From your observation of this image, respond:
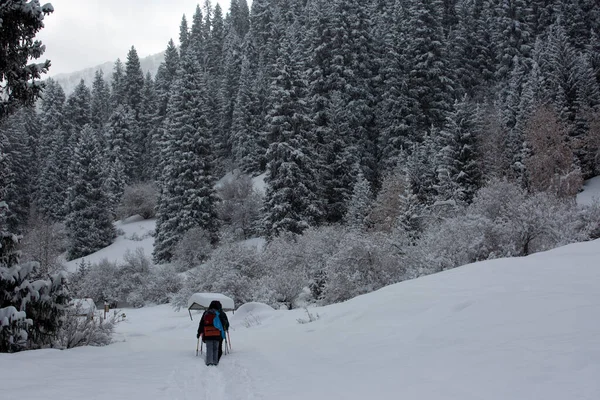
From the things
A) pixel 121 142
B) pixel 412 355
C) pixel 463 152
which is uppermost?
pixel 121 142

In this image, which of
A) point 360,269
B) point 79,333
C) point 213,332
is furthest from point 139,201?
point 213,332

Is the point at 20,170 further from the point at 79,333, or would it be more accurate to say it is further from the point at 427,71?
the point at 79,333

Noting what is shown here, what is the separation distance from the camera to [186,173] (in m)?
41.8

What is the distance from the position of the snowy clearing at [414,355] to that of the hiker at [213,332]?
0.26m

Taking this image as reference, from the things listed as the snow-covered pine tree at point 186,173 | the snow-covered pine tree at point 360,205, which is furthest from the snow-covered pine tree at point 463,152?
the snow-covered pine tree at point 186,173

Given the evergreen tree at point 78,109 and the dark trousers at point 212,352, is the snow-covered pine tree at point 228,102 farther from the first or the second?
the dark trousers at point 212,352

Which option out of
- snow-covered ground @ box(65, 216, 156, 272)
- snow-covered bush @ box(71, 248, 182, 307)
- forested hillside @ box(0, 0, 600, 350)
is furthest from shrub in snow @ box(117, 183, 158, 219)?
snow-covered bush @ box(71, 248, 182, 307)

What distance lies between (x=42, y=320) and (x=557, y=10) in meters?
58.9

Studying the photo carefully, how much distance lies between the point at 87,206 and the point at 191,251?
796 inches

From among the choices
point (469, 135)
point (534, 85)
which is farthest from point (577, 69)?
point (469, 135)

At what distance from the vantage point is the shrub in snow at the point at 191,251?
33.8 m

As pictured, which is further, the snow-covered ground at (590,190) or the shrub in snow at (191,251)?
the shrub in snow at (191,251)

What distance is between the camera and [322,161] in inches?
1580

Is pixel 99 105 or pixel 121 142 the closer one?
pixel 121 142
